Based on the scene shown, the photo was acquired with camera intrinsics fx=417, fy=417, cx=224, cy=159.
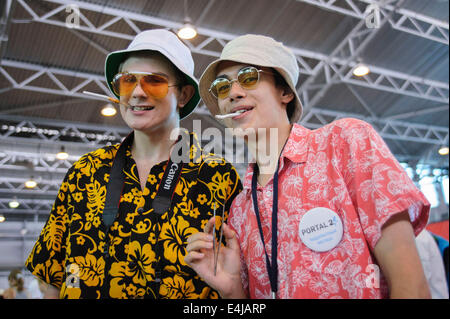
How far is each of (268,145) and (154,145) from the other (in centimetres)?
44

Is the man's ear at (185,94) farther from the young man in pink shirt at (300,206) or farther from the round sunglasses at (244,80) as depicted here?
the round sunglasses at (244,80)

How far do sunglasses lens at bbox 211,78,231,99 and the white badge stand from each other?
53 centimetres

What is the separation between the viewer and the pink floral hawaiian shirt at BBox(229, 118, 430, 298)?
3.42 feet

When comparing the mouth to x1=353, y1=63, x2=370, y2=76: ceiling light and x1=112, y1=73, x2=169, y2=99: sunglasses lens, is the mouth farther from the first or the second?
x1=353, y1=63, x2=370, y2=76: ceiling light

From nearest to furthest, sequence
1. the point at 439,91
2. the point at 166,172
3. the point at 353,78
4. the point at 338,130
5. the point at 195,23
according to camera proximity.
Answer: the point at 338,130 → the point at 166,172 → the point at 195,23 → the point at 353,78 → the point at 439,91

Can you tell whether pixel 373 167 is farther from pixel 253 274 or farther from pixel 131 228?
pixel 131 228

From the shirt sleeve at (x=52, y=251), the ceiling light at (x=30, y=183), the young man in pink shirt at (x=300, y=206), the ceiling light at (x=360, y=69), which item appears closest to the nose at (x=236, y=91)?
the young man in pink shirt at (x=300, y=206)

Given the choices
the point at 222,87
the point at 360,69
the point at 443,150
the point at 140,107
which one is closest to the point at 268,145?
the point at 222,87

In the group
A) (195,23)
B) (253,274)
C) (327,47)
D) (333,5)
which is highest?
(327,47)

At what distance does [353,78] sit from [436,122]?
4.97m

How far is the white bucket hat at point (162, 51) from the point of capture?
1505mm

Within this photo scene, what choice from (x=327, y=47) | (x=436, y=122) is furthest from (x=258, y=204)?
(x=436, y=122)

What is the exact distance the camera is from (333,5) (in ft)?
19.9

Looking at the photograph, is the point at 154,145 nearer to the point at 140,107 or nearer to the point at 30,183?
the point at 140,107
